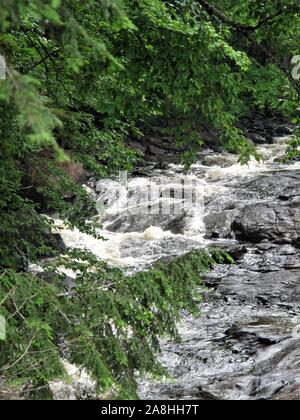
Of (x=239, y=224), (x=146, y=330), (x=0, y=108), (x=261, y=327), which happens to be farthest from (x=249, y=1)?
(x=239, y=224)

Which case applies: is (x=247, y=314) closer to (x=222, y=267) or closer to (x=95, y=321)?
(x=222, y=267)

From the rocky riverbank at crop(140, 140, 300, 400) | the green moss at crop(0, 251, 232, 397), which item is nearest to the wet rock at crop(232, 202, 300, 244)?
the rocky riverbank at crop(140, 140, 300, 400)

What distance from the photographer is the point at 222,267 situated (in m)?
11.7

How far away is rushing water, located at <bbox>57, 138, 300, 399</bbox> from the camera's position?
21.5ft

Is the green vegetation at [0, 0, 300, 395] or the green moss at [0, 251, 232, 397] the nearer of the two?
the green moss at [0, 251, 232, 397]

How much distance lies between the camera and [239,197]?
16.8 metres

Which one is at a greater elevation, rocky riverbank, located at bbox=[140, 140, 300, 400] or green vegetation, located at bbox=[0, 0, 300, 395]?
green vegetation, located at bbox=[0, 0, 300, 395]

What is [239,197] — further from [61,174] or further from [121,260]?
[61,174]

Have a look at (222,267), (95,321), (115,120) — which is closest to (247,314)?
(222,267)

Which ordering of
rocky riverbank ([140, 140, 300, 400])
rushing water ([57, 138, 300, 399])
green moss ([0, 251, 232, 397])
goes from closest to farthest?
1. green moss ([0, 251, 232, 397])
2. rocky riverbank ([140, 140, 300, 400])
3. rushing water ([57, 138, 300, 399])

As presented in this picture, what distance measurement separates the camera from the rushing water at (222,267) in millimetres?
6546

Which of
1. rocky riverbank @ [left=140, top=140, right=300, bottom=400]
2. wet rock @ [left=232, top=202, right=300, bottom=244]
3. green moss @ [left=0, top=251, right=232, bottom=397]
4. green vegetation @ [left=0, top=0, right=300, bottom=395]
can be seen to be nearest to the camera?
green moss @ [left=0, top=251, right=232, bottom=397]

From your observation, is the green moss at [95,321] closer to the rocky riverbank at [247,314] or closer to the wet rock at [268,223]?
the rocky riverbank at [247,314]

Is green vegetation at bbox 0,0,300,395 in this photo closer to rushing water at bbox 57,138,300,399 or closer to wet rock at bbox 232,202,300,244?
rushing water at bbox 57,138,300,399
